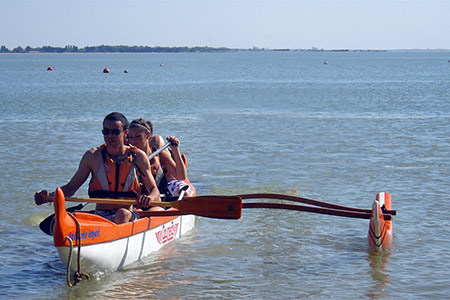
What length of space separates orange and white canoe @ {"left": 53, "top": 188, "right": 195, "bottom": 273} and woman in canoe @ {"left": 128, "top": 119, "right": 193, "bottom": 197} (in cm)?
58

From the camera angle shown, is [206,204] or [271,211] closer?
[206,204]

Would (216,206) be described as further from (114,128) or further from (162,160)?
(162,160)

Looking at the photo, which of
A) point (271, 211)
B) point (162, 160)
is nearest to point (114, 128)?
point (162, 160)

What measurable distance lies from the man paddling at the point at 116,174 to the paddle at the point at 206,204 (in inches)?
10.3

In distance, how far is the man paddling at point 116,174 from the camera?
7.20 metres

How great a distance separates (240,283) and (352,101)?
27726 mm

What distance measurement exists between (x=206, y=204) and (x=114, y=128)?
1.23 m

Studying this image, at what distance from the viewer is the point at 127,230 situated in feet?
23.4

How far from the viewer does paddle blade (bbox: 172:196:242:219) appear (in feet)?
22.3

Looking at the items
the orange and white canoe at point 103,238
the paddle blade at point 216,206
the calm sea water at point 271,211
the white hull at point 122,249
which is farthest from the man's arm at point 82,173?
the paddle blade at point 216,206

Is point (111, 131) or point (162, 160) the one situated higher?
point (111, 131)

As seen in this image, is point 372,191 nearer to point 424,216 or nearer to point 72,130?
point 424,216

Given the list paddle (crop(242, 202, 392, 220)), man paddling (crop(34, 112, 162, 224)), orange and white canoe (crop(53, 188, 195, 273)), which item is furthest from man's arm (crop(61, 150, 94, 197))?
paddle (crop(242, 202, 392, 220))

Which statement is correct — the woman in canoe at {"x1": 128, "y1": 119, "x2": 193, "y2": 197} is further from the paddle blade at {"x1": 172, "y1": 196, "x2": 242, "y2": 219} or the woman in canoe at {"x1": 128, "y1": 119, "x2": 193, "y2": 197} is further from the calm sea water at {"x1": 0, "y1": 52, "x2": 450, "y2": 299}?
the paddle blade at {"x1": 172, "y1": 196, "x2": 242, "y2": 219}
